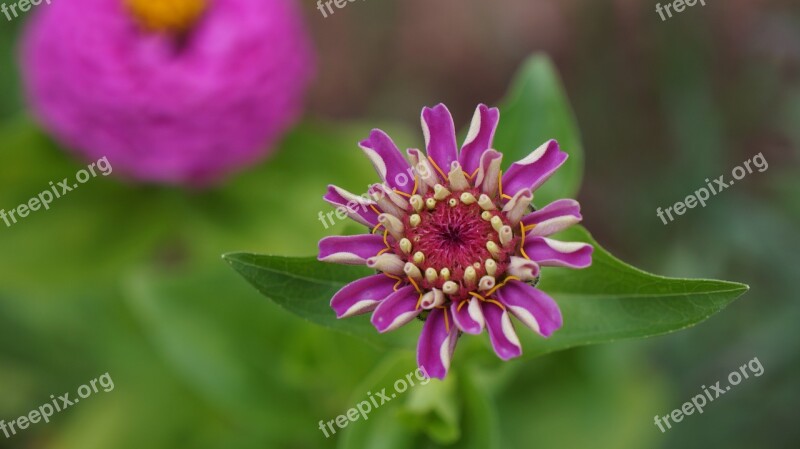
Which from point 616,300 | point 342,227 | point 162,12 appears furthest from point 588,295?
point 162,12

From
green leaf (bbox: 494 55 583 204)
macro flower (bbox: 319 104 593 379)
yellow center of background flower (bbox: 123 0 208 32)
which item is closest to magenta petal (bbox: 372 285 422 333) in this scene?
macro flower (bbox: 319 104 593 379)

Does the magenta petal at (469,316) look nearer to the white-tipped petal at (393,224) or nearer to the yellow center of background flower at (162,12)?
the white-tipped petal at (393,224)

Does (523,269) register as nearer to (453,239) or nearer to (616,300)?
(453,239)

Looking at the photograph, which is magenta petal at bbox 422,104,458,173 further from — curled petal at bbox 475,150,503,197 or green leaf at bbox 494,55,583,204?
green leaf at bbox 494,55,583,204

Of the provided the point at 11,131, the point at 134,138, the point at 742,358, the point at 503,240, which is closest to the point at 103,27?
the point at 134,138

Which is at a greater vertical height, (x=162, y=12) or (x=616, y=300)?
(x=162, y=12)

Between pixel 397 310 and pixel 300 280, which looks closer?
pixel 397 310
